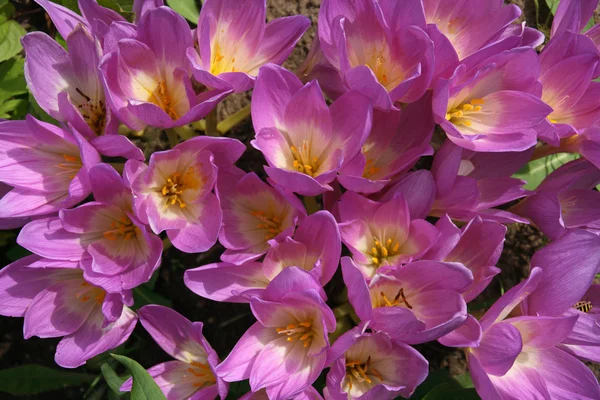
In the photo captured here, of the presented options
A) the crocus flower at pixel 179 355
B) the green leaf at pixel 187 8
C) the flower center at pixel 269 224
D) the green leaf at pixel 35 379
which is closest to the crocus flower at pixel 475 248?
the flower center at pixel 269 224

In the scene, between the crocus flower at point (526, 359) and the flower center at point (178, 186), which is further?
the flower center at point (178, 186)

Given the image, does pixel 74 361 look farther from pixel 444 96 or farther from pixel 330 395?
pixel 444 96

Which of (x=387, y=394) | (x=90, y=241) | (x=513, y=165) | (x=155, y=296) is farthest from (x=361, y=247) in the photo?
(x=155, y=296)

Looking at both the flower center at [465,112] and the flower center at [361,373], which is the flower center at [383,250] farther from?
the flower center at [465,112]

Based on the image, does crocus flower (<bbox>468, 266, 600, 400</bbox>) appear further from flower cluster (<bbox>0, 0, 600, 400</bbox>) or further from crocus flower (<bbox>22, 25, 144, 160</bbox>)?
crocus flower (<bbox>22, 25, 144, 160</bbox>)

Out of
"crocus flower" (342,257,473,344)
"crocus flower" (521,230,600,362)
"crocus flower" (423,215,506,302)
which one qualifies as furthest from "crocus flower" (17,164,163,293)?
"crocus flower" (521,230,600,362)

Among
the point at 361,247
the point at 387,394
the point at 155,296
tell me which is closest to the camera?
the point at 387,394

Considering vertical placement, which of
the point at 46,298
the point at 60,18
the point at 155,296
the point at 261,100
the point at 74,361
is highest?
the point at 60,18
